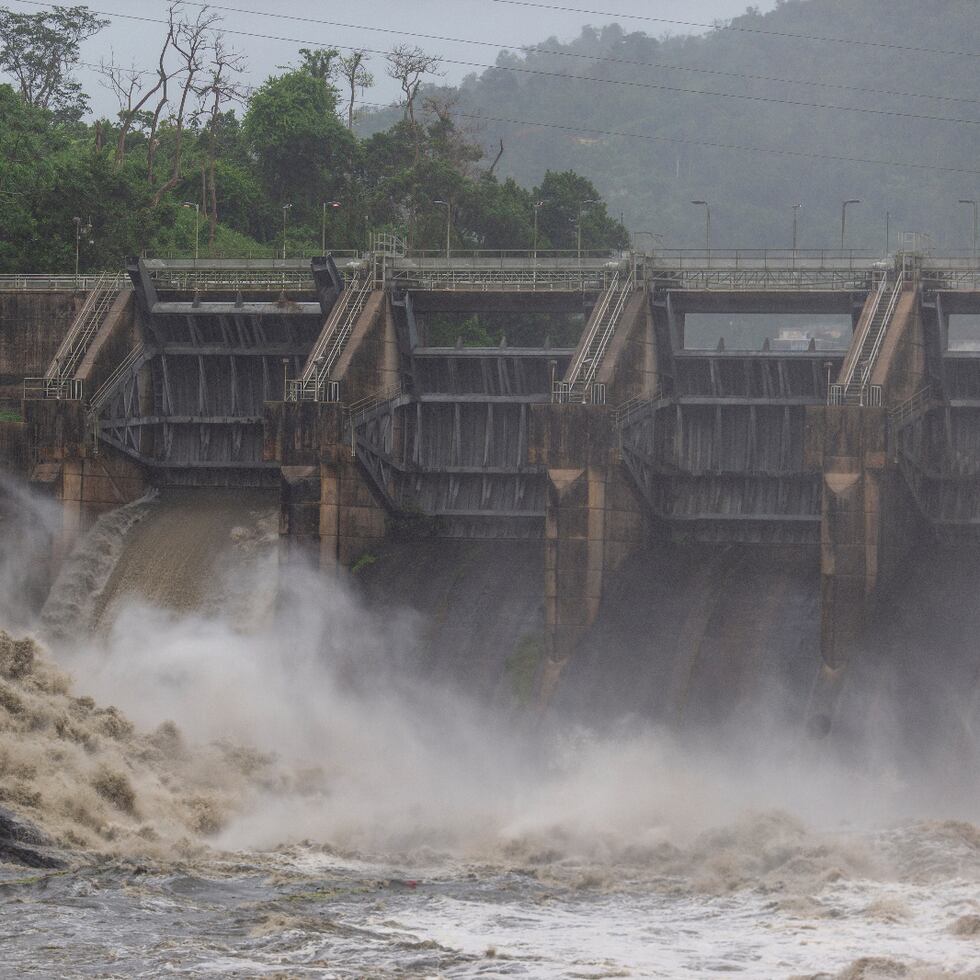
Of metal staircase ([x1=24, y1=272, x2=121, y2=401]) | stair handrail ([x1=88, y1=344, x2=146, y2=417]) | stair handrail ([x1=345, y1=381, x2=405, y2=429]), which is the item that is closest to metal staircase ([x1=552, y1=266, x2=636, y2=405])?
stair handrail ([x1=345, y1=381, x2=405, y2=429])

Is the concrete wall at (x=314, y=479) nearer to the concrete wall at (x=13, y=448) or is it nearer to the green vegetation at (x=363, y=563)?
the green vegetation at (x=363, y=563)

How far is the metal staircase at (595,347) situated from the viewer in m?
51.5

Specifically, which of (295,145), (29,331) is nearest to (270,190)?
(295,145)

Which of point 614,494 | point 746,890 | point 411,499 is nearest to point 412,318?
point 411,499

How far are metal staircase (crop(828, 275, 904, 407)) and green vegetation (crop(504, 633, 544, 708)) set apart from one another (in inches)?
407

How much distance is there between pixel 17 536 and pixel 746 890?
94.9ft

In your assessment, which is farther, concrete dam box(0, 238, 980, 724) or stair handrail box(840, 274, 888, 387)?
stair handrail box(840, 274, 888, 387)

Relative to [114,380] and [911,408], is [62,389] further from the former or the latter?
Result: [911,408]

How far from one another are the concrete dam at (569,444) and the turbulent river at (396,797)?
2.08 feet

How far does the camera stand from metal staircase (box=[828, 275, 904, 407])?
4853 cm

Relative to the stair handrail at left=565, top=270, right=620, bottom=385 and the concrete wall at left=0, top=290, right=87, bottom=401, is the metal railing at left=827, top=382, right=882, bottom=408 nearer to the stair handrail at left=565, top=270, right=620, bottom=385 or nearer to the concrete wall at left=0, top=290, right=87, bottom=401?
the stair handrail at left=565, top=270, right=620, bottom=385

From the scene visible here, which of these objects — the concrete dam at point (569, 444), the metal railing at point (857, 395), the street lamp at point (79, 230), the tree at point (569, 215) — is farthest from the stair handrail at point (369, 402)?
the tree at point (569, 215)

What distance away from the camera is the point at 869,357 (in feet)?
164

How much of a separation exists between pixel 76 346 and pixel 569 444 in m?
18.7
